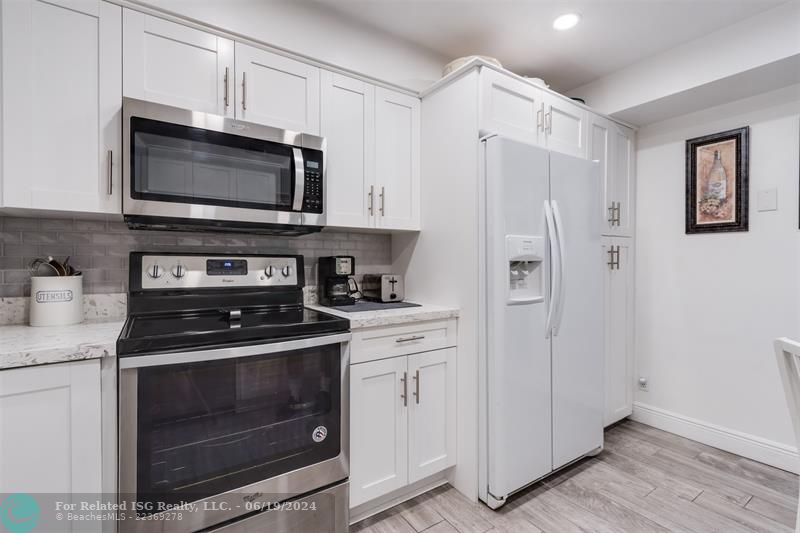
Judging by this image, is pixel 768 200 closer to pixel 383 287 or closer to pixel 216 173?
pixel 383 287

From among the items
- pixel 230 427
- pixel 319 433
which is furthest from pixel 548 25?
pixel 230 427

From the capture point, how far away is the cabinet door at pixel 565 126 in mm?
2254

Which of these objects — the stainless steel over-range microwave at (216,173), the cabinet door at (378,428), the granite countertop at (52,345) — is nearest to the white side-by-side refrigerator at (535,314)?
the cabinet door at (378,428)

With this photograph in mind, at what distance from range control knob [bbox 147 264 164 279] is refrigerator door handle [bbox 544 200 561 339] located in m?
1.85

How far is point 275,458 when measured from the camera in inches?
57.2

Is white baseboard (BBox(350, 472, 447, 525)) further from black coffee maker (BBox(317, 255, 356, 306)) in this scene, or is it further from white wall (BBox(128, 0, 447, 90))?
white wall (BBox(128, 0, 447, 90))

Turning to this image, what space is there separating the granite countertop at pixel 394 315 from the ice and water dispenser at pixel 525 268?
0.33m

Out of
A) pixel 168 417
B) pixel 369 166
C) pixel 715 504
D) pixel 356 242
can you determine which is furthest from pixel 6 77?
pixel 715 504

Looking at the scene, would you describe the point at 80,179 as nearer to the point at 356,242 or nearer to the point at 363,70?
the point at 356,242

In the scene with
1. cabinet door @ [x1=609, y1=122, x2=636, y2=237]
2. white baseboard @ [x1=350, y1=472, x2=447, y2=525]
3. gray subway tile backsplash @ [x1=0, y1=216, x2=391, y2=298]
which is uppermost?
cabinet door @ [x1=609, y1=122, x2=636, y2=237]

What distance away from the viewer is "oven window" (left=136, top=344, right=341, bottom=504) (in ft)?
4.06

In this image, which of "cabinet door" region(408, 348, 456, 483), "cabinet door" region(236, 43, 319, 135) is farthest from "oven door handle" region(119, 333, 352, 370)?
"cabinet door" region(236, 43, 319, 135)

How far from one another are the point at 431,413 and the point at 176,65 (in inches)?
76.1

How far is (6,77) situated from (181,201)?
641mm
